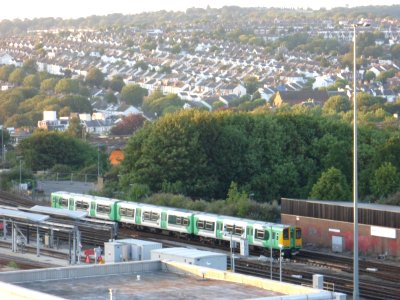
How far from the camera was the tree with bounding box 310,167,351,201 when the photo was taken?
43.2 m

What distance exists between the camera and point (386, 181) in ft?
150

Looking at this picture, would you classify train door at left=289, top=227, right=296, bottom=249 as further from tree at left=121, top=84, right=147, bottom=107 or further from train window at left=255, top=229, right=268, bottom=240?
tree at left=121, top=84, right=147, bottom=107

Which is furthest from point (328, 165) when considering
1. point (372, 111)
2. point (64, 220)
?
point (372, 111)

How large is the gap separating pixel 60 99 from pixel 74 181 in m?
60.5

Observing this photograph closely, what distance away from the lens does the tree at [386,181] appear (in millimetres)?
45344

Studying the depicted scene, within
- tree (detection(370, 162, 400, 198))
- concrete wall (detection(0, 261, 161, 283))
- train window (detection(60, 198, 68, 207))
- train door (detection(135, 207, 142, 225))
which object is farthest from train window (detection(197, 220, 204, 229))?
concrete wall (detection(0, 261, 161, 283))

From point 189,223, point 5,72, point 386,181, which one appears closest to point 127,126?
point 386,181

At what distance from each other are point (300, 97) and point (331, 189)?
8077 cm

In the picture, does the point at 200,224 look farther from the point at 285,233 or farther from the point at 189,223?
the point at 285,233

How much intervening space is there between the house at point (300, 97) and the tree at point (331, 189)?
73452 mm

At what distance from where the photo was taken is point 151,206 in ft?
136

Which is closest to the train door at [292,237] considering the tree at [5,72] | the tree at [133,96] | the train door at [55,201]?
the train door at [55,201]

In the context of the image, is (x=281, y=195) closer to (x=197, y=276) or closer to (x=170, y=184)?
(x=170, y=184)

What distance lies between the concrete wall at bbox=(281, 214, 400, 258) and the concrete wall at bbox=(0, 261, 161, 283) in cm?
1394
